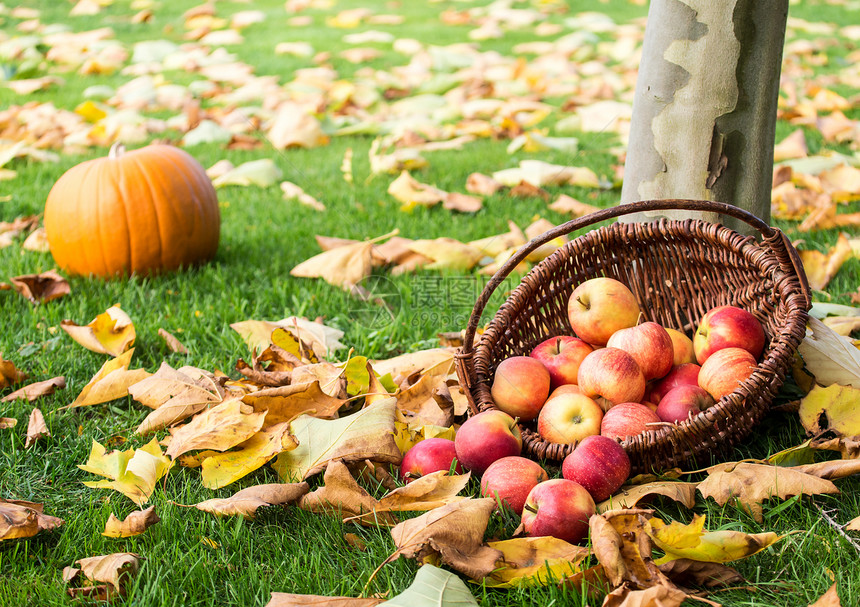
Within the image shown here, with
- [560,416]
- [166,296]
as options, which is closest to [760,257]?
[560,416]

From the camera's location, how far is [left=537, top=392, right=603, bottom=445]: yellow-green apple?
5.51 ft

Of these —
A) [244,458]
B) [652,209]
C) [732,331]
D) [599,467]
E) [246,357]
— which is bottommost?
[246,357]

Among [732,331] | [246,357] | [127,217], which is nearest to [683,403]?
[732,331]

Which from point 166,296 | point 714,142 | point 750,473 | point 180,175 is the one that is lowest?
point 166,296

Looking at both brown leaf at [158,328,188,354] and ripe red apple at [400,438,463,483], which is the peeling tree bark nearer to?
ripe red apple at [400,438,463,483]

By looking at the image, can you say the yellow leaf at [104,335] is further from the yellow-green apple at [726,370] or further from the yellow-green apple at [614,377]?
the yellow-green apple at [726,370]

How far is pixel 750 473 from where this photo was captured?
60.7 inches

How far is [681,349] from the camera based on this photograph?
1938 millimetres

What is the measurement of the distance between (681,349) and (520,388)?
0.48 meters

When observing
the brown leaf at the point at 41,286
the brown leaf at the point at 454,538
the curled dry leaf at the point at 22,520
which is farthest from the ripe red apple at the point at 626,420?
the brown leaf at the point at 41,286

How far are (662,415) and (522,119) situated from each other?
13.7ft

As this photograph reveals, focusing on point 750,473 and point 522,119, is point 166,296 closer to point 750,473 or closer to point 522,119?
point 750,473

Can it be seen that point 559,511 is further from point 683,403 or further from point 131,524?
point 131,524

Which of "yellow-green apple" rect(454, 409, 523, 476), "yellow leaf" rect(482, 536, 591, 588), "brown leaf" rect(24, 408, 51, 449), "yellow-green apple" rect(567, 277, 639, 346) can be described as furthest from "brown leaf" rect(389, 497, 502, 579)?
"brown leaf" rect(24, 408, 51, 449)
